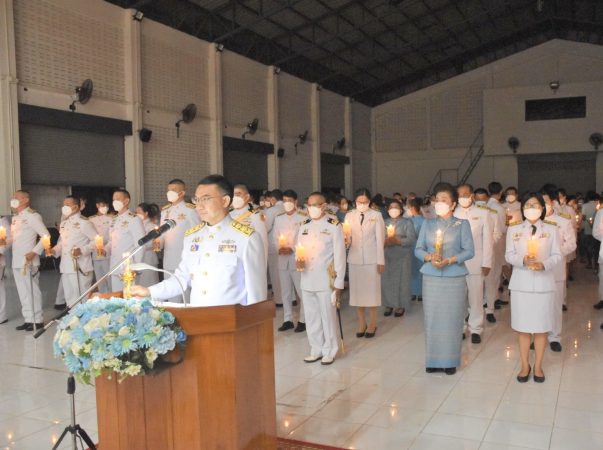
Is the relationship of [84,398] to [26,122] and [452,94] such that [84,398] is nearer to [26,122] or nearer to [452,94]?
[26,122]

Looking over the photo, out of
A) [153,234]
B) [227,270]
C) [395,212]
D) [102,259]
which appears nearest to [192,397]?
[153,234]

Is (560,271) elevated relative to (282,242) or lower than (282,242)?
lower

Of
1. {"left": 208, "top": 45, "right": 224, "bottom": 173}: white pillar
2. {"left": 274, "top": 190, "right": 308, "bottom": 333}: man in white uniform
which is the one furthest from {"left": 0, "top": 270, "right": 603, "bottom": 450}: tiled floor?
{"left": 208, "top": 45, "right": 224, "bottom": 173}: white pillar

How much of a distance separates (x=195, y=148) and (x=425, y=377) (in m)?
10.0

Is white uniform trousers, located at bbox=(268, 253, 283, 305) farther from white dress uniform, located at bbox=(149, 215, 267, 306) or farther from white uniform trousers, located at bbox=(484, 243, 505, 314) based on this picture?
white dress uniform, located at bbox=(149, 215, 267, 306)

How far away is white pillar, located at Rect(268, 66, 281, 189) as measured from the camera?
1678 centimetres

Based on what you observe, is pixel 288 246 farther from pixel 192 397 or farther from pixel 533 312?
pixel 192 397

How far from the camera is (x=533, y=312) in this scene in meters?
4.79

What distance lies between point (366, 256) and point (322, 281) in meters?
1.33

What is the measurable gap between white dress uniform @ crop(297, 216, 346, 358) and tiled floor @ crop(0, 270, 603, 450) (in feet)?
0.87

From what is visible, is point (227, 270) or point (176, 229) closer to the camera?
point (227, 270)

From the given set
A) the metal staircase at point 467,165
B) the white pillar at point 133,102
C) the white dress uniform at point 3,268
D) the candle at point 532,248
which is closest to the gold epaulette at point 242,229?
the candle at point 532,248

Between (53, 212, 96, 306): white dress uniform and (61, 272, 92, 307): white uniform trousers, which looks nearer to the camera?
(53, 212, 96, 306): white dress uniform

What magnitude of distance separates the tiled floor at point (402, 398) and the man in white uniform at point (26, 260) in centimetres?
85
